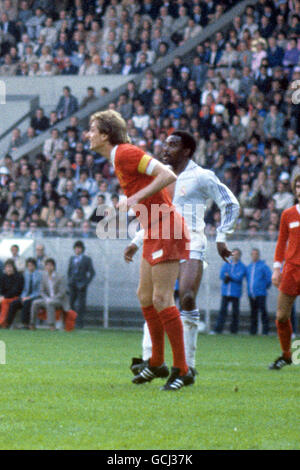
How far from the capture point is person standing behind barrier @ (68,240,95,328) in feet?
67.6

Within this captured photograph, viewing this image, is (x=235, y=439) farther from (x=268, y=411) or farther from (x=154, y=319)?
(x=154, y=319)

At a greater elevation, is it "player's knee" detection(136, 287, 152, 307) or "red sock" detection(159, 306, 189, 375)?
"player's knee" detection(136, 287, 152, 307)

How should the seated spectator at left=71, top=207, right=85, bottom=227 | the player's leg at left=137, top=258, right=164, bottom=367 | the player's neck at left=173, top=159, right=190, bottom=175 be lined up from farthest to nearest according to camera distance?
the seated spectator at left=71, top=207, right=85, bottom=227 < the player's neck at left=173, top=159, right=190, bottom=175 < the player's leg at left=137, top=258, right=164, bottom=367

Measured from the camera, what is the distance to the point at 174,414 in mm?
6441

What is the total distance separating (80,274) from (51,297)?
82 centimetres

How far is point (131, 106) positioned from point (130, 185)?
1694cm

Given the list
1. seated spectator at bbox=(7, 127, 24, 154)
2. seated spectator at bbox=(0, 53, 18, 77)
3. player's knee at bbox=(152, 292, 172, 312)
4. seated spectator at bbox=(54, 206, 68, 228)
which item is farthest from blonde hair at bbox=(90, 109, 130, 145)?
seated spectator at bbox=(0, 53, 18, 77)

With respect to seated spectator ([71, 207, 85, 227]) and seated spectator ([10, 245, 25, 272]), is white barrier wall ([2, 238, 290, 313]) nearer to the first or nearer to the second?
seated spectator ([10, 245, 25, 272])

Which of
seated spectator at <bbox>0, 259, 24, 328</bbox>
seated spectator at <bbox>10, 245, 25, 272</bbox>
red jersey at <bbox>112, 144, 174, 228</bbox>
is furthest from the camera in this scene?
seated spectator at <bbox>10, 245, 25, 272</bbox>

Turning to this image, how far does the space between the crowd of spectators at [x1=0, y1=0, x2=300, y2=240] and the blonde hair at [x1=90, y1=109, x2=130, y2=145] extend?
11.4 meters

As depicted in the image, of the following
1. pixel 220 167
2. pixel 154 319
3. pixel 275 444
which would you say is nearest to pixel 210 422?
pixel 275 444

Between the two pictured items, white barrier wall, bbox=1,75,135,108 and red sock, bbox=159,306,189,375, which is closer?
red sock, bbox=159,306,189,375

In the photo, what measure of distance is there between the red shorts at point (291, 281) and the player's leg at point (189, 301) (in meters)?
1.83

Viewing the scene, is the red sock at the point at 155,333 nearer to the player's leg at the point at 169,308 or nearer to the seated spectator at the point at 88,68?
the player's leg at the point at 169,308
